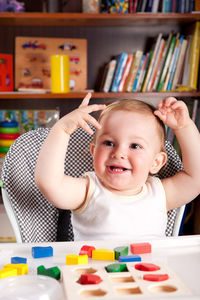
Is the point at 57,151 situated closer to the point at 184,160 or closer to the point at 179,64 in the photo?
the point at 184,160

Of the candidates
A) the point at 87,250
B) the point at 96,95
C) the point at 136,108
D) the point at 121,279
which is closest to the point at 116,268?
the point at 121,279

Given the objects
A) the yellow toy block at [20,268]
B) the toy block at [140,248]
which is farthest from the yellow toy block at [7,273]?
the toy block at [140,248]

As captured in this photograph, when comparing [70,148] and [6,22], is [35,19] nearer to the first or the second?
[6,22]

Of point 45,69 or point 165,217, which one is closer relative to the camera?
point 165,217

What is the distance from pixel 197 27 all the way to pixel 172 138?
597 millimetres

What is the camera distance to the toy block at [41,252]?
78 cm

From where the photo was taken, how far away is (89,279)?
60cm

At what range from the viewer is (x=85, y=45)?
8.23 ft

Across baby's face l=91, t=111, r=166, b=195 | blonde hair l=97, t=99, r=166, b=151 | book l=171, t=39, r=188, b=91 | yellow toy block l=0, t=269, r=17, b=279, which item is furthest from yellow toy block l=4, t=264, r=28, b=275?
book l=171, t=39, r=188, b=91

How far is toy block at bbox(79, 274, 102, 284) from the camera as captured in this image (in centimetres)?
60

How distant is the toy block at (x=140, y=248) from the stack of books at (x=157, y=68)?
163 cm

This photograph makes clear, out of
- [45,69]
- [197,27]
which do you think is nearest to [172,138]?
[197,27]

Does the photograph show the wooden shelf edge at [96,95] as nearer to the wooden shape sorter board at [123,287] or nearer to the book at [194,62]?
the book at [194,62]

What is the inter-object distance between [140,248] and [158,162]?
39 cm
